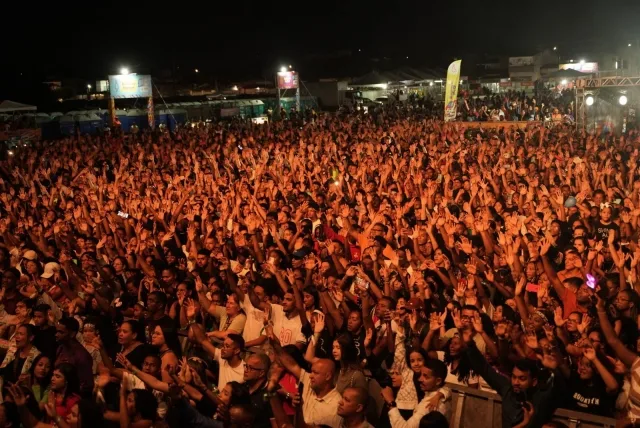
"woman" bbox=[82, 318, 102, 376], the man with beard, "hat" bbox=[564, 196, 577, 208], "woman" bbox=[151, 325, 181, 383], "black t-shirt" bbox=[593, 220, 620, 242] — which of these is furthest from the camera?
"hat" bbox=[564, 196, 577, 208]

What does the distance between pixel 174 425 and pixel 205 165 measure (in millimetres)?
9334

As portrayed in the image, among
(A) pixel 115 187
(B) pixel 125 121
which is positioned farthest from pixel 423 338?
(B) pixel 125 121

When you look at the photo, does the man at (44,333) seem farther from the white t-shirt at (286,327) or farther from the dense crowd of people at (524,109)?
the dense crowd of people at (524,109)

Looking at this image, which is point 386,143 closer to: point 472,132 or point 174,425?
point 472,132

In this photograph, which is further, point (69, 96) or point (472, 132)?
point (69, 96)

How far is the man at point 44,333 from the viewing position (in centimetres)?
432

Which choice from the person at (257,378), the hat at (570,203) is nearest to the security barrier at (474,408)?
the person at (257,378)

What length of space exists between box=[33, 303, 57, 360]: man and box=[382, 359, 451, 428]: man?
7.64ft

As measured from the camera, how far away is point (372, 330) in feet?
13.8

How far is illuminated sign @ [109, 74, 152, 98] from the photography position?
2158 centimetres

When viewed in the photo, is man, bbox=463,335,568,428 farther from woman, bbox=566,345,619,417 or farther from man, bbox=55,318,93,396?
man, bbox=55,318,93,396

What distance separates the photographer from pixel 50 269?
20.3ft

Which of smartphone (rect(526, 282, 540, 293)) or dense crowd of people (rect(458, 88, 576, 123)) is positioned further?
dense crowd of people (rect(458, 88, 576, 123))

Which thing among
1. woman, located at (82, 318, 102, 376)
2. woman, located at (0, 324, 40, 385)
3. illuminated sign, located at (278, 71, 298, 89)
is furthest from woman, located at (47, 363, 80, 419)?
illuminated sign, located at (278, 71, 298, 89)
